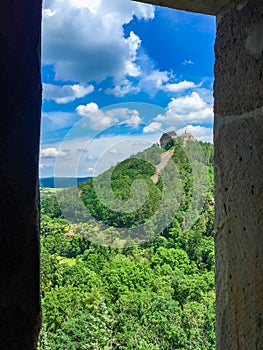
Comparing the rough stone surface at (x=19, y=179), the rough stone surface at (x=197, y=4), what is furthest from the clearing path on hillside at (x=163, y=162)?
the rough stone surface at (x=19, y=179)

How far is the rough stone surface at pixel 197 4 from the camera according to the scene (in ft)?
2.09

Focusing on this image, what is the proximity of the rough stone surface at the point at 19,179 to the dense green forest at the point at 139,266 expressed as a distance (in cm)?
697

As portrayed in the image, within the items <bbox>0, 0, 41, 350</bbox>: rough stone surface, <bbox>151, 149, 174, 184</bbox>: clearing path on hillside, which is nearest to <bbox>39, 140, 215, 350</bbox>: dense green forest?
<bbox>151, 149, 174, 184</bbox>: clearing path on hillside

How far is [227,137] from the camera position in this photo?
63 cm

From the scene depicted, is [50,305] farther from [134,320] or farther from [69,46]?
[69,46]

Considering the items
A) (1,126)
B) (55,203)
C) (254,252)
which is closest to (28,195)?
(1,126)

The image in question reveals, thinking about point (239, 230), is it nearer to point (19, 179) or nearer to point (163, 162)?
point (19, 179)

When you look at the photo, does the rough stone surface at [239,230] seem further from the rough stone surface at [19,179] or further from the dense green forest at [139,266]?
the dense green forest at [139,266]

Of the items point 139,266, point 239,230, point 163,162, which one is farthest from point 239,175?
point 139,266

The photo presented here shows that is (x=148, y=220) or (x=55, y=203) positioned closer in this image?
(x=55, y=203)

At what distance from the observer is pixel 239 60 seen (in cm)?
61

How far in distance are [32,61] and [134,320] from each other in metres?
9.25

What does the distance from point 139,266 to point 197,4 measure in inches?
378

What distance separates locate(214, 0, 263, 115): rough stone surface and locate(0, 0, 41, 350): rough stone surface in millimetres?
294
